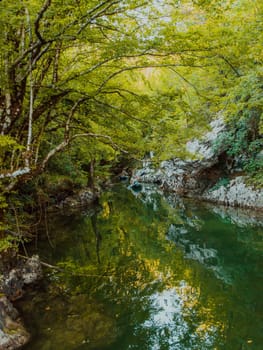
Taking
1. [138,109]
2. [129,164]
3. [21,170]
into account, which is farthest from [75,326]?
[129,164]

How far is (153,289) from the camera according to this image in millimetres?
7723

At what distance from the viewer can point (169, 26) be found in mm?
6055

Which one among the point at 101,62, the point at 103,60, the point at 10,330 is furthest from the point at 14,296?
the point at 103,60

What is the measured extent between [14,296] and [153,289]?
125 inches

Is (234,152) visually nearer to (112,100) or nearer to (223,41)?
(112,100)

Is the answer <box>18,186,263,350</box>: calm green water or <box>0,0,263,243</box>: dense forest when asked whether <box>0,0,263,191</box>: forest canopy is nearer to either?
<box>0,0,263,243</box>: dense forest

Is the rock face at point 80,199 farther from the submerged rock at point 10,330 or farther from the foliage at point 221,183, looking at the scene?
the submerged rock at point 10,330

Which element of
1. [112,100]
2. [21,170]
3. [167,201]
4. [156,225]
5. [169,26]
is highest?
[167,201]

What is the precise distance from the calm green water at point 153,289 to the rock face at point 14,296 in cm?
25

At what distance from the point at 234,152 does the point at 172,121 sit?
9582mm

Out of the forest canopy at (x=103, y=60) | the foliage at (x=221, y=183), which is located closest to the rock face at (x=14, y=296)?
the forest canopy at (x=103, y=60)

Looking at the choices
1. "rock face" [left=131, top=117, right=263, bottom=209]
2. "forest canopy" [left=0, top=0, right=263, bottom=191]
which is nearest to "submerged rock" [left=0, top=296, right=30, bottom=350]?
"forest canopy" [left=0, top=0, right=263, bottom=191]

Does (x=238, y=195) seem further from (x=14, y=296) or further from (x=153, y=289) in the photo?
(x=14, y=296)

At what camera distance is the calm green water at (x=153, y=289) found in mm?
5750
